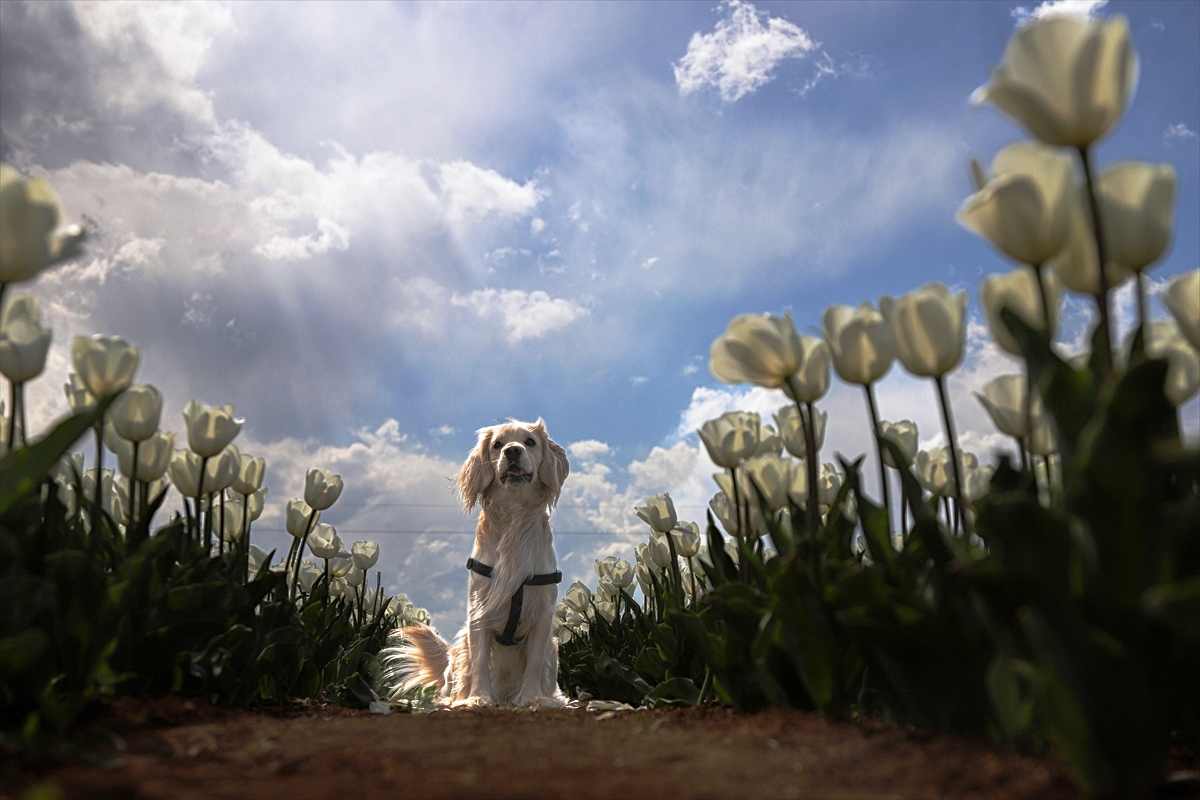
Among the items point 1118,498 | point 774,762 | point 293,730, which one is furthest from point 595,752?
point 1118,498

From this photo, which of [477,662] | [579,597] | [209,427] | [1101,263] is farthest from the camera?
[579,597]

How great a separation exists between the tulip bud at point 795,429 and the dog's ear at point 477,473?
13.4ft

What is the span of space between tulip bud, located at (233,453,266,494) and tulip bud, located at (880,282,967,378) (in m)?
3.94

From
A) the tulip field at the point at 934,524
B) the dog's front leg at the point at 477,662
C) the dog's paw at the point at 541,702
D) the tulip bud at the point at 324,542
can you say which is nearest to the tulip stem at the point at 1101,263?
the tulip field at the point at 934,524

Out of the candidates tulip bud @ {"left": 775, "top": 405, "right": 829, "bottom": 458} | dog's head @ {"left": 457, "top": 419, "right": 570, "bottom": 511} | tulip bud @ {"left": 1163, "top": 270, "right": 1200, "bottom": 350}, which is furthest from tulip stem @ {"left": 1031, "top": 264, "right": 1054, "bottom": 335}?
dog's head @ {"left": 457, "top": 419, "right": 570, "bottom": 511}

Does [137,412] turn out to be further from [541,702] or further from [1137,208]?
[541,702]

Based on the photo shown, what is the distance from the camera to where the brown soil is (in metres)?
1.89

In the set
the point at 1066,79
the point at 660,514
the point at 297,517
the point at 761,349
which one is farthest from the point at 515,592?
the point at 1066,79

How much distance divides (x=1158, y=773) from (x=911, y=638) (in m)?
0.59

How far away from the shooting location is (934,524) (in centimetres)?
239

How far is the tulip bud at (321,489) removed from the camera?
5.79 metres

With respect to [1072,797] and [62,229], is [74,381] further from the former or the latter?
[1072,797]

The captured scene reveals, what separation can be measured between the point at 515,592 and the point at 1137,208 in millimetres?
5921

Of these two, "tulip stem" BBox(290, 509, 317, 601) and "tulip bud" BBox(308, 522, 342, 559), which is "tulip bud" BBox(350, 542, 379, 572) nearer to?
"tulip bud" BBox(308, 522, 342, 559)
